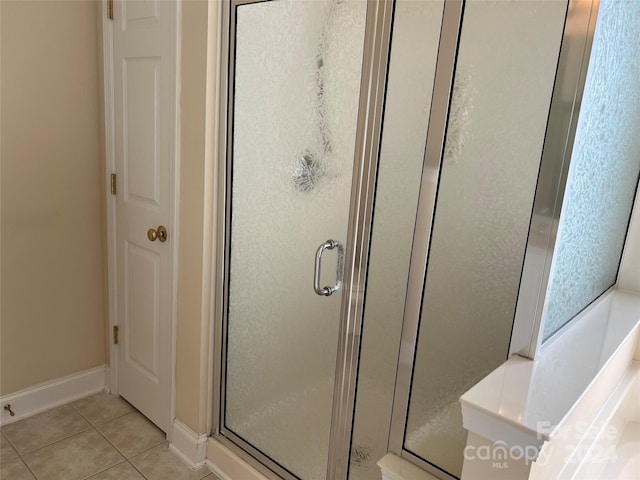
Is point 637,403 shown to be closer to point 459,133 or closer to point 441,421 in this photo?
point 441,421

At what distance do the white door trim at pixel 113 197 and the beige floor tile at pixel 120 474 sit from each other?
213mm

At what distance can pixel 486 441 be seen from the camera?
100 cm

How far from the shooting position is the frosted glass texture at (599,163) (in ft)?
3.50

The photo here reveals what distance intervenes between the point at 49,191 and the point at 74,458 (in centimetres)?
119

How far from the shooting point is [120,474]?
206cm

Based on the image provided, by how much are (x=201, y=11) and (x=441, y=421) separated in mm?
1565

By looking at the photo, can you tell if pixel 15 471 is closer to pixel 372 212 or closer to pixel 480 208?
pixel 372 212

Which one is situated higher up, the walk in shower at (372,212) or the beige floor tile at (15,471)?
the walk in shower at (372,212)

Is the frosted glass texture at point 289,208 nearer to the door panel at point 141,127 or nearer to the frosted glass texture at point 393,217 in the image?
the frosted glass texture at point 393,217

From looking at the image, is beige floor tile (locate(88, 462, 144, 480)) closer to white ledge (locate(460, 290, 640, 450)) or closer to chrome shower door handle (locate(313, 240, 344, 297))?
chrome shower door handle (locate(313, 240, 344, 297))

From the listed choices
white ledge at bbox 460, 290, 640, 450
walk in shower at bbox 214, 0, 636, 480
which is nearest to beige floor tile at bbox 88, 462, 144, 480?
walk in shower at bbox 214, 0, 636, 480

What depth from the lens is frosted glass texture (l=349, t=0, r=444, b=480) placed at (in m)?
1.27

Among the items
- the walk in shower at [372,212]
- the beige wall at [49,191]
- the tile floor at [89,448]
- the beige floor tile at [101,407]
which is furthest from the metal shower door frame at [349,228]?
the beige wall at [49,191]

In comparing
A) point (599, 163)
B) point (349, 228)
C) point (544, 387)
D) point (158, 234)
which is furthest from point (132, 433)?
point (599, 163)
